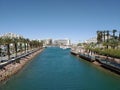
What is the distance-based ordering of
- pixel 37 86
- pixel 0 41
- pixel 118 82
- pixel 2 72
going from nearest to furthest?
pixel 37 86
pixel 118 82
pixel 2 72
pixel 0 41

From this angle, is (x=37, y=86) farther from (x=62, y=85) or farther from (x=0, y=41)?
(x=0, y=41)

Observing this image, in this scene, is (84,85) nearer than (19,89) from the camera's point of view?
No

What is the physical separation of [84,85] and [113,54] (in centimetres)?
3301

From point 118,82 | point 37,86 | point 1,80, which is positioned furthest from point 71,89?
point 1,80

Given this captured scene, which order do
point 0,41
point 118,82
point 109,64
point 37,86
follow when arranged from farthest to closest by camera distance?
point 0,41, point 109,64, point 118,82, point 37,86

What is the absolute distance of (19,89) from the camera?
33.8 m

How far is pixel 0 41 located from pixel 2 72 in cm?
3253

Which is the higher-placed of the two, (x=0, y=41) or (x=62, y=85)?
(x=0, y=41)

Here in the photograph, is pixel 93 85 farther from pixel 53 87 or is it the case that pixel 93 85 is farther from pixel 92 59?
pixel 92 59

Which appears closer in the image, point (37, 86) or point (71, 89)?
point (71, 89)

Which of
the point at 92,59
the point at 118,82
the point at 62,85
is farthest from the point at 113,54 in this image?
the point at 62,85

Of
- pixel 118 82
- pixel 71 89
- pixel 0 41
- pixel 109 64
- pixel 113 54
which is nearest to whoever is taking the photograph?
pixel 71 89

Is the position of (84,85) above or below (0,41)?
below

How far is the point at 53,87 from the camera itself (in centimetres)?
3497
